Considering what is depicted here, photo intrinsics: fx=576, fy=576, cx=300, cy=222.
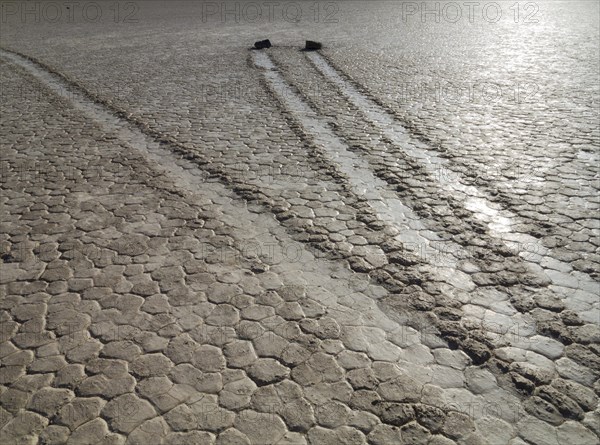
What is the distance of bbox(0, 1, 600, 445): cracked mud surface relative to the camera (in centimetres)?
246

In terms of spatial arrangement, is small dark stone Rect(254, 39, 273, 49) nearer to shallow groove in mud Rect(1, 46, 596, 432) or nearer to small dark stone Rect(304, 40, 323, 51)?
small dark stone Rect(304, 40, 323, 51)

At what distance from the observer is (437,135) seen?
5.91 m

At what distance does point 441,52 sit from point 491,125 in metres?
4.88

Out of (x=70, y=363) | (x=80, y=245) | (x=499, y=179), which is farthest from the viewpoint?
(x=499, y=179)

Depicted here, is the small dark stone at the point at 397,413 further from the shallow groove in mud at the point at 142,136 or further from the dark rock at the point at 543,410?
the shallow groove in mud at the point at 142,136

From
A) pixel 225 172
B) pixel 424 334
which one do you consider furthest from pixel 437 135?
pixel 424 334

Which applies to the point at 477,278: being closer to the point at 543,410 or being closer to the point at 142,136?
the point at 543,410

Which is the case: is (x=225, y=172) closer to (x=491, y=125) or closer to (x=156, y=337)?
(x=156, y=337)

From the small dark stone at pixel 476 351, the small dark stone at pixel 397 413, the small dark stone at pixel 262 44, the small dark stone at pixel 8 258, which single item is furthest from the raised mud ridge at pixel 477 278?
the small dark stone at pixel 262 44

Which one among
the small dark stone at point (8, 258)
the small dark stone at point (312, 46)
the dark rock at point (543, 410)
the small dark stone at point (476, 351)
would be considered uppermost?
the small dark stone at point (312, 46)

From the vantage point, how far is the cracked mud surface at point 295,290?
246 cm

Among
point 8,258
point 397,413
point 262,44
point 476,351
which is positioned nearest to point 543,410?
point 476,351

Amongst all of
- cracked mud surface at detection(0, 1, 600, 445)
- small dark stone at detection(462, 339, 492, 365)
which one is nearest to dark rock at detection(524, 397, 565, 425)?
cracked mud surface at detection(0, 1, 600, 445)

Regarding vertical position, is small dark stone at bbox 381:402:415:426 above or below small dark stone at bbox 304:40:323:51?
below
